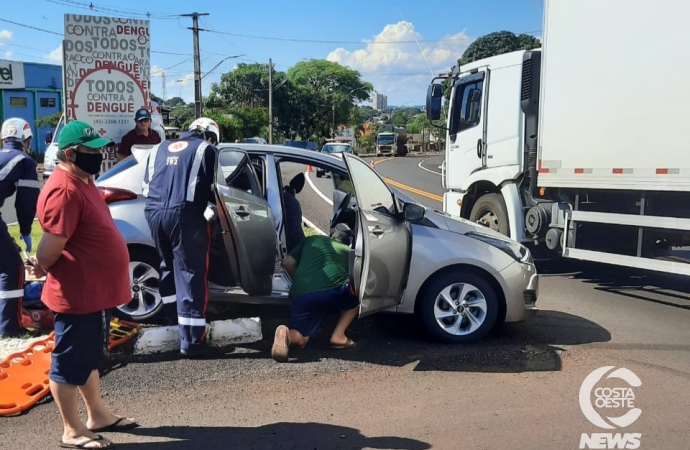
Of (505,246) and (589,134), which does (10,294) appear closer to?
(505,246)

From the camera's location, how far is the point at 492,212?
30.3 ft

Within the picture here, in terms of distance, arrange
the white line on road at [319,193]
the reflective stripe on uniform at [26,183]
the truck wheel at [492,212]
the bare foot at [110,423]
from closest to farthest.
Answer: the bare foot at [110,423] < the reflective stripe on uniform at [26,183] < the truck wheel at [492,212] < the white line on road at [319,193]

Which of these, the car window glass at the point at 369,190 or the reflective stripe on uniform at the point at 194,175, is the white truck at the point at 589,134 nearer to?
the car window glass at the point at 369,190

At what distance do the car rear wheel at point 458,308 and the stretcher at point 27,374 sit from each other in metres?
2.55

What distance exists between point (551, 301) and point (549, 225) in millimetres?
1331

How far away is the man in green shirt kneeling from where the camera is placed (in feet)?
18.2

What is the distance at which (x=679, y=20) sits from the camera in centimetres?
670

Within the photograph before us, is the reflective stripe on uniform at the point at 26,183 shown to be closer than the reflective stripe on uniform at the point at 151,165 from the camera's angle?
No

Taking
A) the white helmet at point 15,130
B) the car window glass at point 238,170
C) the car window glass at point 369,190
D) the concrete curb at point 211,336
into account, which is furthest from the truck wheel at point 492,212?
the white helmet at point 15,130

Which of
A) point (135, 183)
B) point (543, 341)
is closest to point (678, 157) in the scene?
point (543, 341)

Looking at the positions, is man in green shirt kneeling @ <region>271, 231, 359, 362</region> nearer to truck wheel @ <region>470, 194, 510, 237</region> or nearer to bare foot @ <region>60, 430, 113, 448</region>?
bare foot @ <region>60, 430, 113, 448</region>

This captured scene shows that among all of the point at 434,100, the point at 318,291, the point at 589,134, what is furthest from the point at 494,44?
the point at 318,291

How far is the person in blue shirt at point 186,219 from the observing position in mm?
5176
